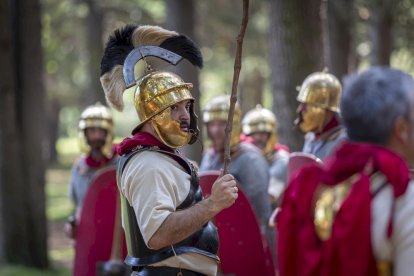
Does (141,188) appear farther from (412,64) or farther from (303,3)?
(412,64)

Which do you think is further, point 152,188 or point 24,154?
point 24,154

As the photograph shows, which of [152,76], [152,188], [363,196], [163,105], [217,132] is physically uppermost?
[152,76]

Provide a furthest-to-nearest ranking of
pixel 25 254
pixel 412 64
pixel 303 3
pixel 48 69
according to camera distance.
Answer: pixel 48 69 → pixel 412 64 → pixel 25 254 → pixel 303 3

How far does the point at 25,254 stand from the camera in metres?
11.2

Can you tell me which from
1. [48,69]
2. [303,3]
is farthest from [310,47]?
[48,69]

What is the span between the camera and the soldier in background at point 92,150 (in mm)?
8344

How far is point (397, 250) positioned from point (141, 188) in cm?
161

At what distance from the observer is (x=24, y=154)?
1116 centimetres

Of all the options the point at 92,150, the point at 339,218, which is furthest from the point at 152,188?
the point at 92,150

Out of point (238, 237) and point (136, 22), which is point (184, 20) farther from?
point (136, 22)

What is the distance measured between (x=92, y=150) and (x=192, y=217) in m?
4.58

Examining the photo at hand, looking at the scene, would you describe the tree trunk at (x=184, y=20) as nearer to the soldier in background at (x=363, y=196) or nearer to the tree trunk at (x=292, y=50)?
the tree trunk at (x=292, y=50)

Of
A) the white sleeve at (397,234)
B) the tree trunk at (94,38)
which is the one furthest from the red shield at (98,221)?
the tree trunk at (94,38)

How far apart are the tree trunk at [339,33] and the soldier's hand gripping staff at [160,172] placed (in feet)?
34.4
